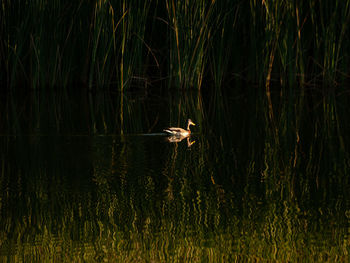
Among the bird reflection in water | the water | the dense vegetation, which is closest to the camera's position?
the water

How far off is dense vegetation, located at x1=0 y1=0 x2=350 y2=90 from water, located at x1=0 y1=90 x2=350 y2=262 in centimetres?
438

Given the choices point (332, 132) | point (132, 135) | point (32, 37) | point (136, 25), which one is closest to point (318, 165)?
point (332, 132)

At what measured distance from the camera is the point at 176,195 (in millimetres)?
5504

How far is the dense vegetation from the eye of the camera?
42.4 feet

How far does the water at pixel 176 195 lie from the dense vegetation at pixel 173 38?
4384 millimetres

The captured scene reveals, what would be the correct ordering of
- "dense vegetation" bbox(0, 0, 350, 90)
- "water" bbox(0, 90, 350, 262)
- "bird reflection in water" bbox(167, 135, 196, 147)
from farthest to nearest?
"dense vegetation" bbox(0, 0, 350, 90) < "bird reflection in water" bbox(167, 135, 196, 147) < "water" bbox(0, 90, 350, 262)

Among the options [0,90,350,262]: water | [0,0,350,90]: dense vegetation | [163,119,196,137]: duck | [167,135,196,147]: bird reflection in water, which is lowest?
[0,90,350,262]: water

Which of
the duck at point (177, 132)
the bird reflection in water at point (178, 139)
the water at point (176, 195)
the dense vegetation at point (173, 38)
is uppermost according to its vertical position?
the dense vegetation at point (173, 38)

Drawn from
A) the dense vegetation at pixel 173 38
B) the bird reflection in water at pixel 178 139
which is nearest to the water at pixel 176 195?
the bird reflection in water at pixel 178 139

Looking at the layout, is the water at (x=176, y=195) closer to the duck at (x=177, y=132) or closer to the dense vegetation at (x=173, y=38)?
the duck at (x=177, y=132)

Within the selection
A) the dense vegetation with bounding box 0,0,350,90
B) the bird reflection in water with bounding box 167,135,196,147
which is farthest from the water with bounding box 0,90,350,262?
the dense vegetation with bounding box 0,0,350,90

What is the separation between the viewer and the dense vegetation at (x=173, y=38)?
12.9 meters

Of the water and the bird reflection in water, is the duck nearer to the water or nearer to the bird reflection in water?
the bird reflection in water

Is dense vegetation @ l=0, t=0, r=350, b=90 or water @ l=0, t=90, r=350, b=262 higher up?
dense vegetation @ l=0, t=0, r=350, b=90
